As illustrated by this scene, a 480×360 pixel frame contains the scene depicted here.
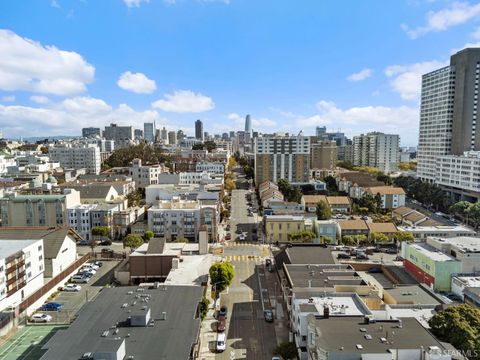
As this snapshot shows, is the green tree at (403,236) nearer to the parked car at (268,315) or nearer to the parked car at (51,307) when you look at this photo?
the parked car at (268,315)

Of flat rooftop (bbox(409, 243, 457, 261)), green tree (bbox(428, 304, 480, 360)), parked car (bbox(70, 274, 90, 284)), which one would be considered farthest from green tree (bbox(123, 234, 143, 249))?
green tree (bbox(428, 304, 480, 360))

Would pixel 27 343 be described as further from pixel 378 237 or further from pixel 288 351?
pixel 378 237

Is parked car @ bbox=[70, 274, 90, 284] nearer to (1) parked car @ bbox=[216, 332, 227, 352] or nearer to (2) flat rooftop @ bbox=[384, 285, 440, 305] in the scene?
(1) parked car @ bbox=[216, 332, 227, 352]

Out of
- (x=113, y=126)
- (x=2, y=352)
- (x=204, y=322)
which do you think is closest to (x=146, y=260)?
(x=204, y=322)

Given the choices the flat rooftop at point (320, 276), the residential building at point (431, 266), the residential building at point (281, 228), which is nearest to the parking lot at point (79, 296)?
the flat rooftop at point (320, 276)

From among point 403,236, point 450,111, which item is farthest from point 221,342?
point 450,111

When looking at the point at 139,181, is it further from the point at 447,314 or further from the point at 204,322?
the point at 447,314

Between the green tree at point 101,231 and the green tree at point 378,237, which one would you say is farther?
the green tree at point 101,231
